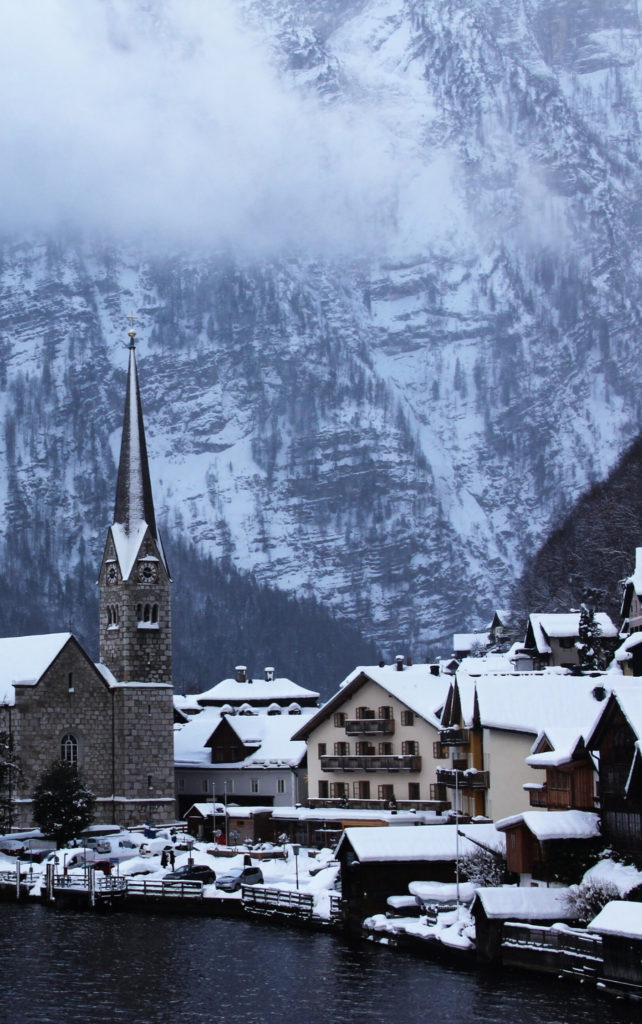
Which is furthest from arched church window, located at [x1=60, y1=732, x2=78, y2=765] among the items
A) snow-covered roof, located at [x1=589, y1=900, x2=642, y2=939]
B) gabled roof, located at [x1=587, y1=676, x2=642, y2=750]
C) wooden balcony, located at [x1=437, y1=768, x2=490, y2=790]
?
snow-covered roof, located at [x1=589, y1=900, x2=642, y2=939]

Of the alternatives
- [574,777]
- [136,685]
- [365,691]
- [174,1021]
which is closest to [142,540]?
[136,685]

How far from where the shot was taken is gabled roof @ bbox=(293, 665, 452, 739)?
99.8m

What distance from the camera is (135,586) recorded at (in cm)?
12012

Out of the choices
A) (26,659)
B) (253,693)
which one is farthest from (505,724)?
(253,693)

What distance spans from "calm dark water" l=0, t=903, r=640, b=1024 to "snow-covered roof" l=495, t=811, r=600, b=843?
23.0 feet

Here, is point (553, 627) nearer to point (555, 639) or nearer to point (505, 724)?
point (555, 639)

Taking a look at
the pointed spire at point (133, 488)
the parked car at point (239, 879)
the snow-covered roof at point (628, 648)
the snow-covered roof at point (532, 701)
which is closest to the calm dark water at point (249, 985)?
the parked car at point (239, 879)

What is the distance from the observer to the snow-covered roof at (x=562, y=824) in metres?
61.8

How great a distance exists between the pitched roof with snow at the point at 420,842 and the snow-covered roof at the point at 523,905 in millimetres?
9409

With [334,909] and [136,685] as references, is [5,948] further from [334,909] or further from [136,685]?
[136,685]

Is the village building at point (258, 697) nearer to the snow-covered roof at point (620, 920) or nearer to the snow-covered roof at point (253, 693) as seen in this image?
the snow-covered roof at point (253, 693)

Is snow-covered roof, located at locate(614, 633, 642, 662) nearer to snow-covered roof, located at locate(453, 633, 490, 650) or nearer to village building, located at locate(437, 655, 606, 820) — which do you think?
village building, located at locate(437, 655, 606, 820)

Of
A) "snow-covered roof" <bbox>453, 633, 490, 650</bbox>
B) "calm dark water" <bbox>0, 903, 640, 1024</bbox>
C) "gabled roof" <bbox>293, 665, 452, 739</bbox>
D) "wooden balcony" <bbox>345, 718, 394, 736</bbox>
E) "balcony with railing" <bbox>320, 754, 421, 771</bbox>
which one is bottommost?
"calm dark water" <bbox>0, 903, 640, 1024</bbox>

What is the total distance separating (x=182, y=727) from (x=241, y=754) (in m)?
11.2
